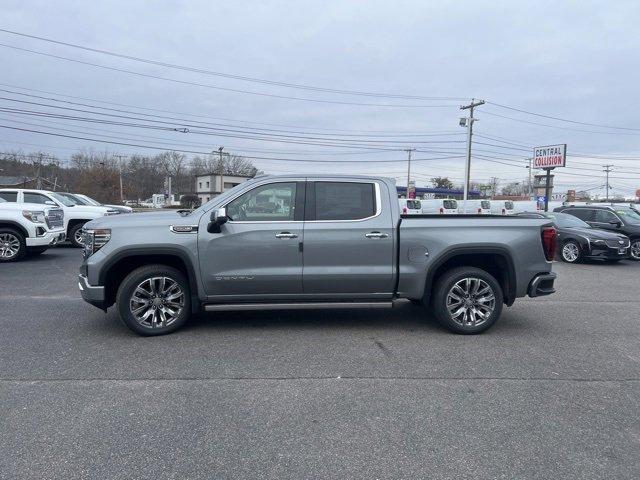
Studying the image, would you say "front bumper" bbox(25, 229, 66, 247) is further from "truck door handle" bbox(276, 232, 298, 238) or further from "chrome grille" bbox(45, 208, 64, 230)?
"truck door handle" bbox(276, 232, 298, 238)

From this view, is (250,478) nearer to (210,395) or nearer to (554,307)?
(210,395)

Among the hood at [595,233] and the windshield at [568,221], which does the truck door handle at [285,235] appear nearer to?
the hood at [595,233]

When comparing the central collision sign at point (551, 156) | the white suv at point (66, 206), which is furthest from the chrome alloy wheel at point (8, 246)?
the central collision sign at point (551, 156)

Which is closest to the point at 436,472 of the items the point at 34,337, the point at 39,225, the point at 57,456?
the point at 57,456

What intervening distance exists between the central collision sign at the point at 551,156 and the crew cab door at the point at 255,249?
30.3 metres

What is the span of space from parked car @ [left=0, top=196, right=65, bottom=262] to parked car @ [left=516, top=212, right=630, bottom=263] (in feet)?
40.6

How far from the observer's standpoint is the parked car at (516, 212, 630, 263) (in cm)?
1357

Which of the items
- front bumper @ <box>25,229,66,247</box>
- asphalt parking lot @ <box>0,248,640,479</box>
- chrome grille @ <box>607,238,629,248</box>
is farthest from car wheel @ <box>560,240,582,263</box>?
front bumper @ <box>25,229,66,247</box>

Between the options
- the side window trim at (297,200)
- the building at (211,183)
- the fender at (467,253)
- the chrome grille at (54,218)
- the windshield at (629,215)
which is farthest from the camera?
the building at (211,183)

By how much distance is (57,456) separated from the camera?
323 centimetres

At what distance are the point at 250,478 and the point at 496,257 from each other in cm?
429

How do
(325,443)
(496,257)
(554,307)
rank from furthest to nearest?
1. (554,307)
2. (496,257)
3. (325,443)

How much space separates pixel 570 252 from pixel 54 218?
45.8 ft

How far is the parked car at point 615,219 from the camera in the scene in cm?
1514
